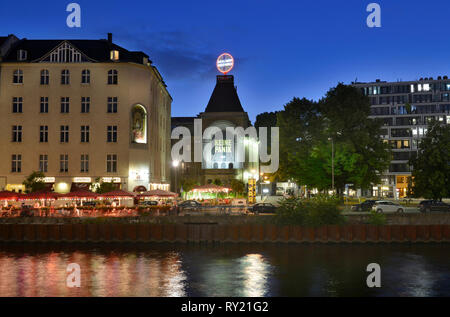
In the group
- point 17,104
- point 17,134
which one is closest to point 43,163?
point 17,134

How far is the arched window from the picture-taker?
7169 cm

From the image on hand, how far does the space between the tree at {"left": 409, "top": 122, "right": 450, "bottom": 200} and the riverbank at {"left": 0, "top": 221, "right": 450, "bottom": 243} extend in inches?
949

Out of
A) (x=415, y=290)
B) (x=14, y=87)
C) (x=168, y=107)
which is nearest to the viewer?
(x=415, y=290)

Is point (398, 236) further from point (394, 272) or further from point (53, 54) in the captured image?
point (53, 54)

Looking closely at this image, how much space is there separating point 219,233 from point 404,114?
104497 millimetres

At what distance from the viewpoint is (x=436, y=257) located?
3250cm

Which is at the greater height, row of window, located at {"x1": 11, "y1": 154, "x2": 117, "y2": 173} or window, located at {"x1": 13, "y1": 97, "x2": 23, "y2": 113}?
window, located at {"x1": 13, "y1": 97, "x2": 23, "y2": 113}

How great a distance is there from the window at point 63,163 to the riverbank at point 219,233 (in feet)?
101

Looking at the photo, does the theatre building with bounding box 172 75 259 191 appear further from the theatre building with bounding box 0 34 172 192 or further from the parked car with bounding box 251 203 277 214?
the parked car with bounding box 251 203 277 214

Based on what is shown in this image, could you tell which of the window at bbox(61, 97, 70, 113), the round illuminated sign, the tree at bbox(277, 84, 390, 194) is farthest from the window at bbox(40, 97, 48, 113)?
the round illuminated sign

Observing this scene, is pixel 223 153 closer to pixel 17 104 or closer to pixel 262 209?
pixel 17 104

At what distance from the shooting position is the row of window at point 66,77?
70875 mm

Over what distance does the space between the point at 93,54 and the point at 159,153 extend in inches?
887
